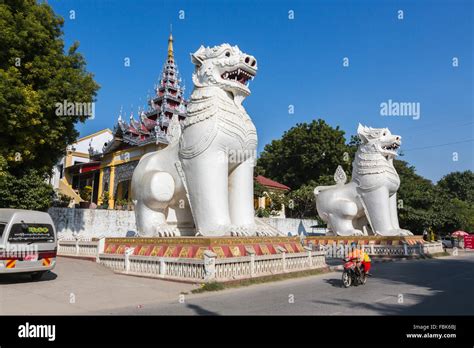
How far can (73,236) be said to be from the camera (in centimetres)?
1803

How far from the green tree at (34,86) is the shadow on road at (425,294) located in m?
9.87

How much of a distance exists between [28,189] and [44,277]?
5.88 m

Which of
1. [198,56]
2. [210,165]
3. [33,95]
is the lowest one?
[210,165]

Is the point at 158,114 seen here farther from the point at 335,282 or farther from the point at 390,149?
the point at 335,282

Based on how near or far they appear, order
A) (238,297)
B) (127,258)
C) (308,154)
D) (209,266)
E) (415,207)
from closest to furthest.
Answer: (238,297)
(209,266)
(127,258)
(415,207)
(308,154)

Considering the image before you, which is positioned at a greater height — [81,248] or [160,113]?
[160,113]

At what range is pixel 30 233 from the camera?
8.42m

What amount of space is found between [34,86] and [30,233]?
21.5ft

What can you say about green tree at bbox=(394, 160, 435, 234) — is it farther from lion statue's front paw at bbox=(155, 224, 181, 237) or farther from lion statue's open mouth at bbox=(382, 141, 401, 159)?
lion statue's front paw at bbox=(155, 224, 181, 237)

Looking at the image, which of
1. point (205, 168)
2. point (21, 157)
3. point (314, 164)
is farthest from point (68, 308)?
point (314, 164)

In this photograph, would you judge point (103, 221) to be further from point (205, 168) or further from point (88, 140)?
point (88, 140)

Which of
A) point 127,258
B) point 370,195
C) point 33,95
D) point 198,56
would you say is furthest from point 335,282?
point 33,95

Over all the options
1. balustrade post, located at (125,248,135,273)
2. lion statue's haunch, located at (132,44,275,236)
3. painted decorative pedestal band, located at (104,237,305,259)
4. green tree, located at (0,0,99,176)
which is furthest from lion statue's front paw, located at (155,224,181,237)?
green tree, located at (0,0,99,176)

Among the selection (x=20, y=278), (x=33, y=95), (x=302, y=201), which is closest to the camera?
(x=20, y=278)
